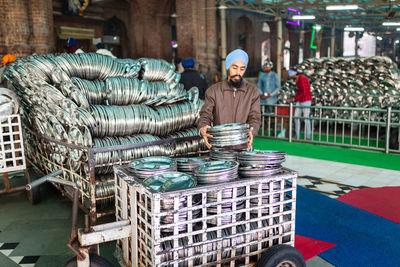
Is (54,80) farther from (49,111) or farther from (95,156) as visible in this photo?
(95,156)

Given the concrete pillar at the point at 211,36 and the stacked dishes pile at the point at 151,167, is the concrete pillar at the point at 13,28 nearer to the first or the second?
the concrete pillar at the point at 211,36

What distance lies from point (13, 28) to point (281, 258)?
12691 millimetres

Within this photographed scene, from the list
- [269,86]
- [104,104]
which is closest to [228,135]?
[104,104]

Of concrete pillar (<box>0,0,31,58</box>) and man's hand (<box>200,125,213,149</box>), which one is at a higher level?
concrete pillar (<box>0,0,31,58</box>)

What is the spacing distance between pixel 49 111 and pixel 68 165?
2.50 feet

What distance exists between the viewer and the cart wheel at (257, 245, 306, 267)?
260cm

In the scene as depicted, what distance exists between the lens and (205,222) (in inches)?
96.0

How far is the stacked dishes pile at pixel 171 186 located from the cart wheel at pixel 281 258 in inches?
24.0

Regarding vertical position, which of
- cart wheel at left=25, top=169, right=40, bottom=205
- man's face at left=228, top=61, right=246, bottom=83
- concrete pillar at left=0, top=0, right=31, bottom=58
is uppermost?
concrete pillar at left=0, top=0, right=31, bottom=58

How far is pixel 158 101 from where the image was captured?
495 centimetres

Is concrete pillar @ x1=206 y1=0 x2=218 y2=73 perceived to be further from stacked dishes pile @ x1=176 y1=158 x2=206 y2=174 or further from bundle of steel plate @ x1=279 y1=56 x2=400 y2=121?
stacked dishes pile @ x1=176 y1=158 x2=206 y2=174

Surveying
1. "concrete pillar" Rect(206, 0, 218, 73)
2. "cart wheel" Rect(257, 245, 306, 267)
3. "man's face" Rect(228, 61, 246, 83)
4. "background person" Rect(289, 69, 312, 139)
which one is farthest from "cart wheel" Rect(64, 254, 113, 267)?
"concrete pillar" Rect(206, 0, 218, 73)

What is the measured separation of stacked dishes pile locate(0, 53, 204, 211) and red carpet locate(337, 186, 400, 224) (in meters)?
2.45

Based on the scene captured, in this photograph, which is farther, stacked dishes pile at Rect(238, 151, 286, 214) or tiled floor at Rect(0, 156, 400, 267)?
tiled floor at Rect(0, 156, 400, 267)
